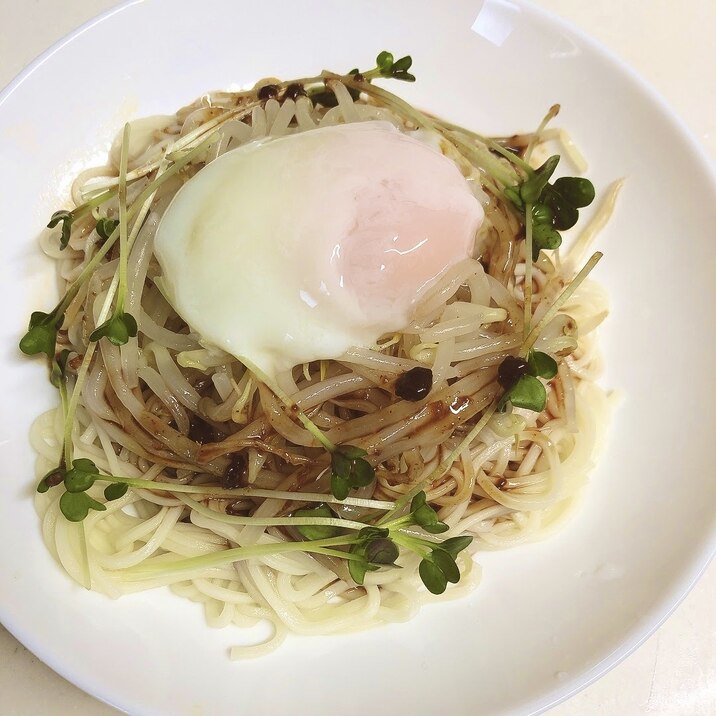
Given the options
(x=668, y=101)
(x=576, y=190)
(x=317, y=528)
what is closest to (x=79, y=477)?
(x=317, y=528)

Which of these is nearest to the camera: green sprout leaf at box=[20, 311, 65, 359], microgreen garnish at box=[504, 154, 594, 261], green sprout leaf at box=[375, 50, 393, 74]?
green sprout leaf at box=[20, 311, 65, 359]

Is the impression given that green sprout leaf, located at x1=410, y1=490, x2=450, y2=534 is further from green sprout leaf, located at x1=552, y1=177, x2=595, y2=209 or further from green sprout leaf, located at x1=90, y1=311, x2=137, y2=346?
green sprout leaf, located at x1=552, y1=177, x2=595, y2=209

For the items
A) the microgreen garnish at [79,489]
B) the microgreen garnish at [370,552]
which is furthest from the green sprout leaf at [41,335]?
the microgreen garnish at [370,552]

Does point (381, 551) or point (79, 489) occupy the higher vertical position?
point (381, 551)

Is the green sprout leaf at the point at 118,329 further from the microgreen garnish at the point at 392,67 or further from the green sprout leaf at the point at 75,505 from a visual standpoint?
the microgreen garnish at the point at 392,67

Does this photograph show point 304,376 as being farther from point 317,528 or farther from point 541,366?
point 541,366

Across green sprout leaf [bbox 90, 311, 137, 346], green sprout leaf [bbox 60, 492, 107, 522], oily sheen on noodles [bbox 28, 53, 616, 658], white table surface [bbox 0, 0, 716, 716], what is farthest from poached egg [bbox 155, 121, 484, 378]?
white table surface [bbox 0, 0, 716, 716]

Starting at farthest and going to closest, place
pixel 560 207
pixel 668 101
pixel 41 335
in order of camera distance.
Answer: pixel 668 101 < pixel 560 207 < pixel 41 335
